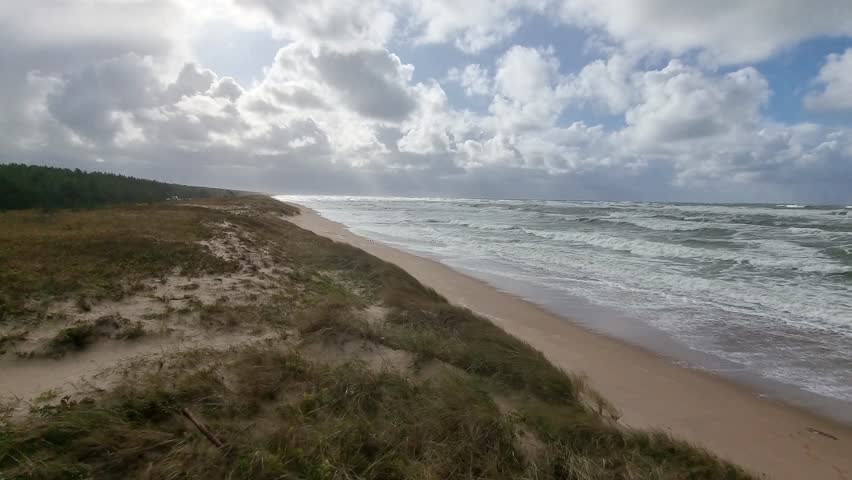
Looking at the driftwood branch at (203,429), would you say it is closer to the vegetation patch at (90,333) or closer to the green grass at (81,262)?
the vegetation patch at (90,333)

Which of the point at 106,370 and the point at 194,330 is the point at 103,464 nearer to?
the point at 106,370

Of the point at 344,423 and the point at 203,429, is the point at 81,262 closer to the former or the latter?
the point at 203,429

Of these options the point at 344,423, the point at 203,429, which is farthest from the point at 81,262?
the point at 344,423

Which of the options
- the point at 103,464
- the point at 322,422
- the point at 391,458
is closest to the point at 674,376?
the point at 391,458

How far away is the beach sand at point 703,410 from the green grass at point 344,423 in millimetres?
945

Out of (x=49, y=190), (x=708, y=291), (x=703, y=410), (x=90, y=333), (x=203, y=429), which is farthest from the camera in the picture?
(x=49, y=190)

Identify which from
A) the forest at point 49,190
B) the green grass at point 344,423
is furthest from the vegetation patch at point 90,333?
the forest at point 49,190

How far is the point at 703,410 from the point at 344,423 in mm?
4831

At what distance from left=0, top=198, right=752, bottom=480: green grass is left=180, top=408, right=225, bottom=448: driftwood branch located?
0.05 metres

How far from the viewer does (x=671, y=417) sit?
16.1ft

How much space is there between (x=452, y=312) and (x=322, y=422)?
4.06 meters

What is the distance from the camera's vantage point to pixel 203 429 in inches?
124

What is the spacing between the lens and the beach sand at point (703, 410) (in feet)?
14.0

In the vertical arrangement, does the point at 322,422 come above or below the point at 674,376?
above
